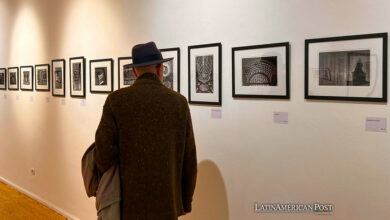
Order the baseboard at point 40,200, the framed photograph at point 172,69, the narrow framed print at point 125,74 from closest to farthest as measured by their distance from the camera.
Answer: the framed photograph at point 172,69
the narrow framed print at point 125,74
the baseboard at point 40,200

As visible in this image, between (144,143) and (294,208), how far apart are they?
1.10 m

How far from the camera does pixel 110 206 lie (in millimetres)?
2211

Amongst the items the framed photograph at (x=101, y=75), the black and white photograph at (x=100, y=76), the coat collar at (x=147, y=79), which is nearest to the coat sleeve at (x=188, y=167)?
the coat collar at (x=147, y=79)

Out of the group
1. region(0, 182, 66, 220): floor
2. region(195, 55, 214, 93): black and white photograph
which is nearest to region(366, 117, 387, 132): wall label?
region(195, 55, 214, 93): black and white photograph

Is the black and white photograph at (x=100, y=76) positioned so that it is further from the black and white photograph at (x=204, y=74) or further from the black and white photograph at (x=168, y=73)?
the black and white photograph at (x=204, y=74)

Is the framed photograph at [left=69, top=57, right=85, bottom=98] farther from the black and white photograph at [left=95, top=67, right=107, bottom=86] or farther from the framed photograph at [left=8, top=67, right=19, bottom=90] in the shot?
the framed photograph at [left=8, top=67, right=19, bottom=90]

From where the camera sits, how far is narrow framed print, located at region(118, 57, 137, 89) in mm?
3502

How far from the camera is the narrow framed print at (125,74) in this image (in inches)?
138

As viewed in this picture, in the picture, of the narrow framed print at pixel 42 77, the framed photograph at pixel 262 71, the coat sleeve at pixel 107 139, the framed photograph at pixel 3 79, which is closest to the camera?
the coat sleeve at pixel 107 139

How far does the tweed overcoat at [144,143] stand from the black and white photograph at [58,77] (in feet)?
8.65

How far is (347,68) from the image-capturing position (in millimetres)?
2045

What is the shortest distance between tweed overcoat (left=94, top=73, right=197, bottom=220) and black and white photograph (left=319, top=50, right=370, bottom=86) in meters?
0.92

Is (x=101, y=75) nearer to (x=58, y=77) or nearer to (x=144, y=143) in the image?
(x=58, y=77)

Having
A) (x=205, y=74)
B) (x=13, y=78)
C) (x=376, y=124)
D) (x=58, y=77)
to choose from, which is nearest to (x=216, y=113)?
(x=205, y=74)
